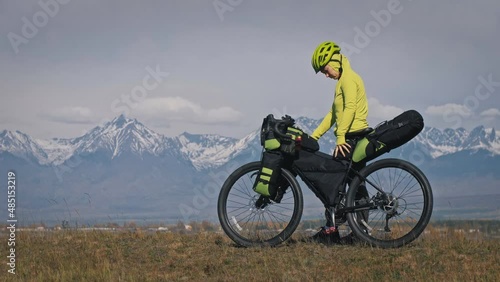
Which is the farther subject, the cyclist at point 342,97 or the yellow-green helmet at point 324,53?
the yellow-green helmet at point 324,53

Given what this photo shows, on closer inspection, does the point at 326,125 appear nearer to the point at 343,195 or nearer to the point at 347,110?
the point at 347,110

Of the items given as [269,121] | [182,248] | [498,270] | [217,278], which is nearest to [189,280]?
[217,278]

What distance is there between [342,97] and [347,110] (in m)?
0.43

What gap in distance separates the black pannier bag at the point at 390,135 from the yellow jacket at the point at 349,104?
0.87ft

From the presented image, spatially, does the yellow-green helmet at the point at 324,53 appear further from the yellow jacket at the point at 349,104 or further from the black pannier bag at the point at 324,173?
the black pannier bag at the point at 324,173

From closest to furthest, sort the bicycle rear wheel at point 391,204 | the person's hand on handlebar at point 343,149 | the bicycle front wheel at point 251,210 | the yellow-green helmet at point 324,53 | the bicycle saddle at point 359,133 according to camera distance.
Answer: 1. the bicycle rear wheel at point 391,204
2. the person's hand on handlebar at point 343,149
3. the bicycle saddle at point 359,133
4. the yellow-green helmet at point 324,53
5. the bicycle front wheel at point 251,210

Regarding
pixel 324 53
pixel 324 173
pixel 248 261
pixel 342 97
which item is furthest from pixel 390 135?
pixel 248 261

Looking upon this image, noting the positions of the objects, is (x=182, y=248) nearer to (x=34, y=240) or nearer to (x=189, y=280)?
(x=189, y=280)

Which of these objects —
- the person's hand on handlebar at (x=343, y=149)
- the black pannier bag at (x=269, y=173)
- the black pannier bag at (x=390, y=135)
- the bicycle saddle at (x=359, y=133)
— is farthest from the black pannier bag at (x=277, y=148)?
the black pannier bag at (x=390, y=135)

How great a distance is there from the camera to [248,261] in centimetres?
983

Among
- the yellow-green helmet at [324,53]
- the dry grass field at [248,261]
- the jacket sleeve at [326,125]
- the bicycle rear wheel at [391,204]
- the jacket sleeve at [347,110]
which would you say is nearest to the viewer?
the dry grass field at [248,261]

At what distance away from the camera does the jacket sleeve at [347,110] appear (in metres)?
10.3

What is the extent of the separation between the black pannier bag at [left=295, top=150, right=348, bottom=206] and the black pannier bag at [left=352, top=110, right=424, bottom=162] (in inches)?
13.1

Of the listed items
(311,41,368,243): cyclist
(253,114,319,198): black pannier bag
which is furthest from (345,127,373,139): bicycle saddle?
(253,114,319,198): black pannier bag
